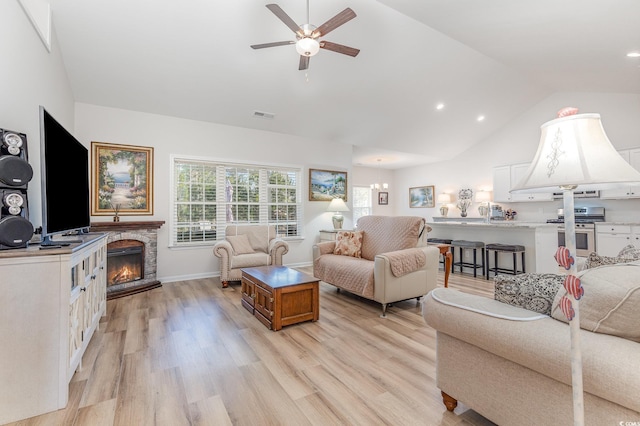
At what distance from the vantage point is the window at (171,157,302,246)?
4.89m

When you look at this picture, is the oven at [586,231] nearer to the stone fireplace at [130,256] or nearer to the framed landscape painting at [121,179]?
the stone fireplace at [130,256]

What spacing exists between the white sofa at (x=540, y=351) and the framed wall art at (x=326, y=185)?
4729 mm

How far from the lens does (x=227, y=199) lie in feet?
17.4

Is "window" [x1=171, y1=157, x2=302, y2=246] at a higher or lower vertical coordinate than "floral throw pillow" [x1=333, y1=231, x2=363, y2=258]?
higher

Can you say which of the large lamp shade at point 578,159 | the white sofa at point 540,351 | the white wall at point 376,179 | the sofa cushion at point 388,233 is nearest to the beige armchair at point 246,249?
the sofa cushion at point 388,233

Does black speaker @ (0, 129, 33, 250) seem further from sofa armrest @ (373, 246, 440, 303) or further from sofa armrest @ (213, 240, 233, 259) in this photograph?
sofa armrest @ (373, 246, 440, 303)

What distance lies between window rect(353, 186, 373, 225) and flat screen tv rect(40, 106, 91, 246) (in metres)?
7.21

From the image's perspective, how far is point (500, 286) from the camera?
1530 millimetres

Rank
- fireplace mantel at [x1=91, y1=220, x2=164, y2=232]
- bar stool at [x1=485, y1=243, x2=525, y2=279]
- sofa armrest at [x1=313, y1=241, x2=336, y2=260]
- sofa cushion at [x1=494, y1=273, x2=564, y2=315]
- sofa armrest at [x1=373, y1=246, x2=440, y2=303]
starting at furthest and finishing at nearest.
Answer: bar stool at [x1=485, y1=243, x2=525, y2=279]
sofa armrest at [x1=313, y1=241, x2=336, y2=260]
fireplace mantel at [x1=91, y1=220, x2=164, y2=232]
sofa armrest at [x1=373, y1=246, x2=440, y2=303]
sofa cushion at [x1=494, y1=273, x2=564, y2=315]

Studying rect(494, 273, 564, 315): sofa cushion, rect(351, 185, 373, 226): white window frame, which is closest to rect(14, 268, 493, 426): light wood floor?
rect(494, 273, 564, 315): sofa cushion

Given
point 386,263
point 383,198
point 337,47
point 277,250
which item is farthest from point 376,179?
point 337,47

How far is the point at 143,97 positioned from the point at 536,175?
16.0ft

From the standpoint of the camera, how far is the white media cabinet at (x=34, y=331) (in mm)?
1561

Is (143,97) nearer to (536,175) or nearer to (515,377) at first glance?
(536,175)
